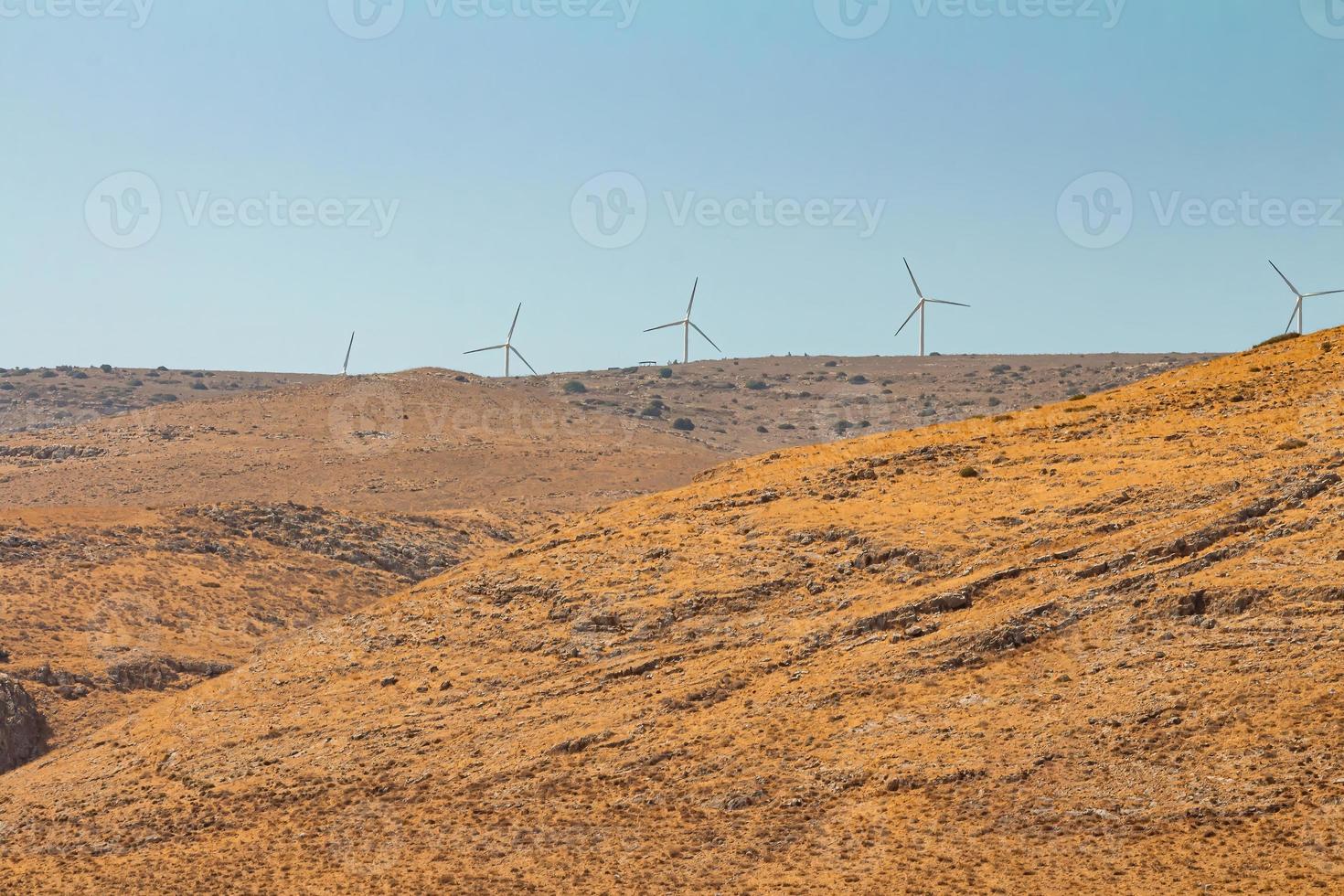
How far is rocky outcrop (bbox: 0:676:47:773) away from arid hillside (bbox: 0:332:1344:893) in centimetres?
113

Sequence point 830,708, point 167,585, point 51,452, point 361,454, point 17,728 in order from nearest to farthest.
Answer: point 830,708 → point 17,728 → point 167,585 → point 51,452 → point 361,454

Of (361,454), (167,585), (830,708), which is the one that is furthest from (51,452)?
(830,708)

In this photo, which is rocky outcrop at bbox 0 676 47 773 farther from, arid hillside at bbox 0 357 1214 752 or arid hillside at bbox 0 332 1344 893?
arid hillside at bbox 0 332 1344 893

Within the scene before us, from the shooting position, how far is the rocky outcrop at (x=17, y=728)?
37.2 metres

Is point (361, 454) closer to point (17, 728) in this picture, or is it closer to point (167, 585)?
point (167, 585)

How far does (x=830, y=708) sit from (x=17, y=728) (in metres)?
22.4

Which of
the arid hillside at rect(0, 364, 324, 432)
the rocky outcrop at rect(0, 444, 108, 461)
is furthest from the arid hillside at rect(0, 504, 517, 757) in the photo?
the arid hillside at rect(0, 364, 324, 432)

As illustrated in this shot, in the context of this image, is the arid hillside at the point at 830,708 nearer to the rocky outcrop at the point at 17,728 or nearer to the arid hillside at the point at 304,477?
the rocky outcrop at the point at 17,728

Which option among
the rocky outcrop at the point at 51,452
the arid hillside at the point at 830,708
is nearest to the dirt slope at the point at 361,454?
the rocky outcrop at the point at 51,452

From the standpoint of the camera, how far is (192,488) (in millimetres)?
90188

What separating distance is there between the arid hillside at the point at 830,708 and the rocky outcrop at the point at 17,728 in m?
1.13

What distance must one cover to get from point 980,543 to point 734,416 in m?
111

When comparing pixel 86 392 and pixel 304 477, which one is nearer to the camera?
pixel 304 477

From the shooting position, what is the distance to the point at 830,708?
2847 cm
